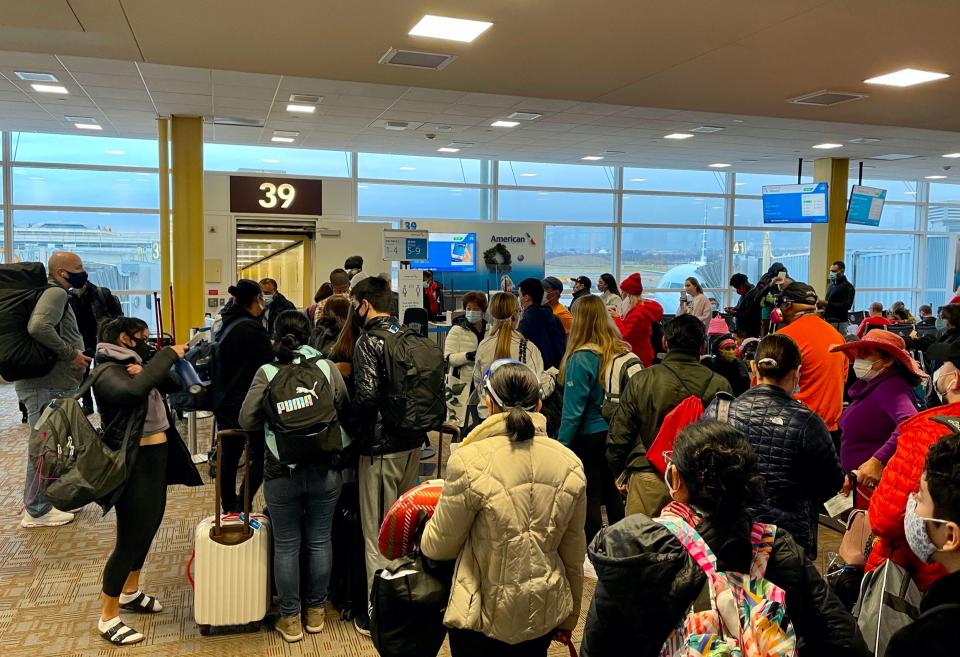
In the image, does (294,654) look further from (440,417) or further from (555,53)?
(555,53)

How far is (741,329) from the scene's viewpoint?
7.59 m

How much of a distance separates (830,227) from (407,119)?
7627 mm

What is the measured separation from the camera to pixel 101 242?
11.8 metres

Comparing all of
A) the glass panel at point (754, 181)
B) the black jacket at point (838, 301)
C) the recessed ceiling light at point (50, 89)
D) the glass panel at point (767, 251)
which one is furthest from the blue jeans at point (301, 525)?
the glass panel at point (754, 181)

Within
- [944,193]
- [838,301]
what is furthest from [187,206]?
[944,193]

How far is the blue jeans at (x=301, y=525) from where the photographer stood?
129 inches

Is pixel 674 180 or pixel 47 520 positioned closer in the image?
pixel 47 520

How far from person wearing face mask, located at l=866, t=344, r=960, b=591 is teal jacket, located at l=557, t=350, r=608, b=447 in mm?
1759

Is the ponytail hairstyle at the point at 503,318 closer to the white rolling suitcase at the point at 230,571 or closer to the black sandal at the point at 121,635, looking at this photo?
the white rolling suitcase at the point at 230,571

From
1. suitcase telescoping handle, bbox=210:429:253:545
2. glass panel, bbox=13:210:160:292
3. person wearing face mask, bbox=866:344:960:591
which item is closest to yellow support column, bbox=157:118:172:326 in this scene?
glass panel, bbox=13:210:160:292

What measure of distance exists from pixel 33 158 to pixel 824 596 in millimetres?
12762

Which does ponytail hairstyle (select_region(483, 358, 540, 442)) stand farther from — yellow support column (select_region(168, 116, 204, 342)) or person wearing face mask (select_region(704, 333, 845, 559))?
yellow support column (select_region(168, 116, 204, 342))

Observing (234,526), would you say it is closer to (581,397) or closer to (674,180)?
(581,397)

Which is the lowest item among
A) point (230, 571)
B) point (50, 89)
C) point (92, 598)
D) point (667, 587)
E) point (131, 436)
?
point (92, 598)
